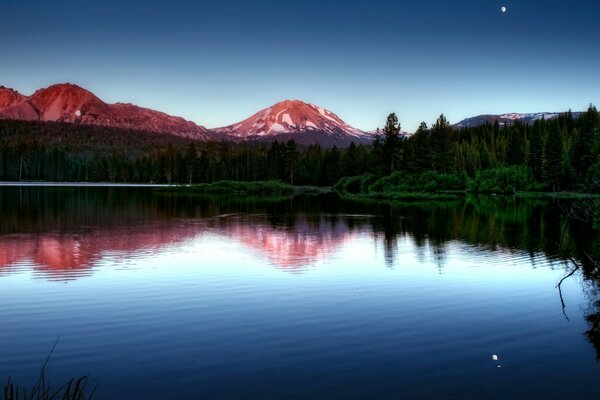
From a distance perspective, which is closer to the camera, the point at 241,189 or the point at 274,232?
the point at 274,232

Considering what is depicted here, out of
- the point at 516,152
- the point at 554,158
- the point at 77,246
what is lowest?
the point at 77,246

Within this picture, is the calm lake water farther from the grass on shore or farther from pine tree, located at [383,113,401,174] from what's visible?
the grass on shore

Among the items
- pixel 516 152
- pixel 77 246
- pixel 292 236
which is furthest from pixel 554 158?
pixel 77 246

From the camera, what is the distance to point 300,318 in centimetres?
1683

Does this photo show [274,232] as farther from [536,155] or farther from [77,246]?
[536,155]

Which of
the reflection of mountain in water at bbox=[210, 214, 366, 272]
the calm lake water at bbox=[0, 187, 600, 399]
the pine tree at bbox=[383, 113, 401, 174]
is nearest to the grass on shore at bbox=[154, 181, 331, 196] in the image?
the pine tree at bbox=[383, 113, 401, 174]

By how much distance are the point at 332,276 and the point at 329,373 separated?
1228 centimetres

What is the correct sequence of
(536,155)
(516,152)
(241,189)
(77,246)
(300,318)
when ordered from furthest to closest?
(516,152) → (241,189) → (536,155) → (77,246) → (300,318)

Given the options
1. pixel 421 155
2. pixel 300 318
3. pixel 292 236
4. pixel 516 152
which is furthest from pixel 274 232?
pixel 516 152

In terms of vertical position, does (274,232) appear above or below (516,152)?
below

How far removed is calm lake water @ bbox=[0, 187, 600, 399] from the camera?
1177 cm

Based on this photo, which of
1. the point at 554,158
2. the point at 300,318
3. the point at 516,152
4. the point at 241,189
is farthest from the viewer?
the point at 516,152

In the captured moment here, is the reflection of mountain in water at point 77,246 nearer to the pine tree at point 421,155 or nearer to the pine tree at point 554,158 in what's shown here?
the pine tree at point 421,155

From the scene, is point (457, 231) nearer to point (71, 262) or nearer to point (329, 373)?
point (71, 262)
